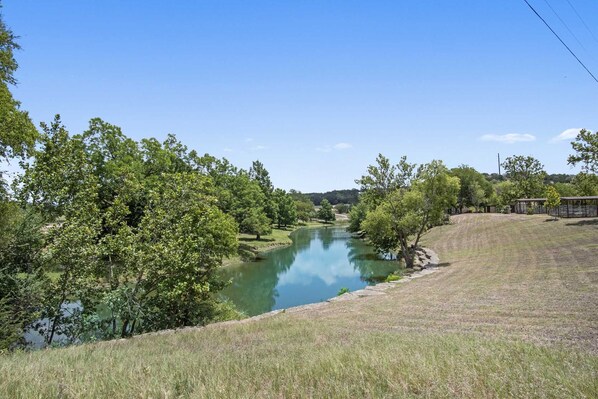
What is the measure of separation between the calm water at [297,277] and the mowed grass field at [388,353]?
388 inches

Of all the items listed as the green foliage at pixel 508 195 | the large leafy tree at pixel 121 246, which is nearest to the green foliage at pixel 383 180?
the large leafy tree at pixel 121 246

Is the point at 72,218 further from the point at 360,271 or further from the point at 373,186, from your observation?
the point at 360,271

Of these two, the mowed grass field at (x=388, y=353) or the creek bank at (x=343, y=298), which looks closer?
the mowed grass field at (x=388, y=353)

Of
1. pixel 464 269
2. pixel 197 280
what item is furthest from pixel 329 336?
pixel 464 269

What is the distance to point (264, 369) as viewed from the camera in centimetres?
489

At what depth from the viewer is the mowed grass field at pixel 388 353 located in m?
3.93

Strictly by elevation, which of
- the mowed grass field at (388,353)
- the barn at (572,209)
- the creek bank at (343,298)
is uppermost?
the barn at (572,209)

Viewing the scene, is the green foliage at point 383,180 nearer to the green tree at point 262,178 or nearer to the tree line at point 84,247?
the tree line at point 84,247

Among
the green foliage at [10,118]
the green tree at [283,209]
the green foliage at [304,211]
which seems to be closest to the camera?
the green foliage at [10,118]

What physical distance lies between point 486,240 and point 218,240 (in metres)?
29.5

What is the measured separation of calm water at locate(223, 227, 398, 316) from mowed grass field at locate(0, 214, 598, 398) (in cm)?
986

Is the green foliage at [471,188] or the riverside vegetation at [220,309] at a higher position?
the green foliage at [471,188]

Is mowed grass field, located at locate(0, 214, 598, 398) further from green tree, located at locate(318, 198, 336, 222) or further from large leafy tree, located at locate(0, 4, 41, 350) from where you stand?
green tree, located at locate(318, 198, 336, 222)

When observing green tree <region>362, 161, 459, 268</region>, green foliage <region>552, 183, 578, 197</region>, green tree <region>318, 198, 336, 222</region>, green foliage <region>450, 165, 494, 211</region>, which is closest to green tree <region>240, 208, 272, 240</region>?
green tree <region>362, 161, 459, 268</region>
